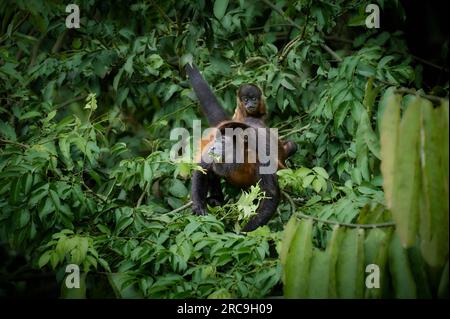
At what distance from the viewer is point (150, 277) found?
4082mm

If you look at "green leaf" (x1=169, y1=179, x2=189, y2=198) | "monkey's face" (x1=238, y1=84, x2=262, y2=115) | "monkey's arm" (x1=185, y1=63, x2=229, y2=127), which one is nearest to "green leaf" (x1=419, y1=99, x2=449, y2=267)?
"green leaf" (x1=169, y1=179, x2=189, y2=198)

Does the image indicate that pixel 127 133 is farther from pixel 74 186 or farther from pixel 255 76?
pixel 74 186

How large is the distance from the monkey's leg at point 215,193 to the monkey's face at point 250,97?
0.90 m

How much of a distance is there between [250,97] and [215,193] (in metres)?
1.15

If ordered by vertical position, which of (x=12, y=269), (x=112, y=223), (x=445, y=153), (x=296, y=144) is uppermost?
(x=296, y=144)

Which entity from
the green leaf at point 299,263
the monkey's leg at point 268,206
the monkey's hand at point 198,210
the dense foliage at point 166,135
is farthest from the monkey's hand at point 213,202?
the green leaf at point 299,263

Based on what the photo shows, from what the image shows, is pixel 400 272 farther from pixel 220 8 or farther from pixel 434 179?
pixel 220 8

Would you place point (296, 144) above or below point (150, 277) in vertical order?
above

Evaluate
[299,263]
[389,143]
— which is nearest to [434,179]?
[389,143]

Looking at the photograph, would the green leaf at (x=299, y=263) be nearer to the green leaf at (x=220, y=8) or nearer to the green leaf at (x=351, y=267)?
the green leaf at (x=351, y=267)

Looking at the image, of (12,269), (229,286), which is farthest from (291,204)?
(12,269)

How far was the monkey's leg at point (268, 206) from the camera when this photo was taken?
18.9 feet

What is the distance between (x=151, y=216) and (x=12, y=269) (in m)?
4.05

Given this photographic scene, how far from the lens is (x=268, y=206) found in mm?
5812
